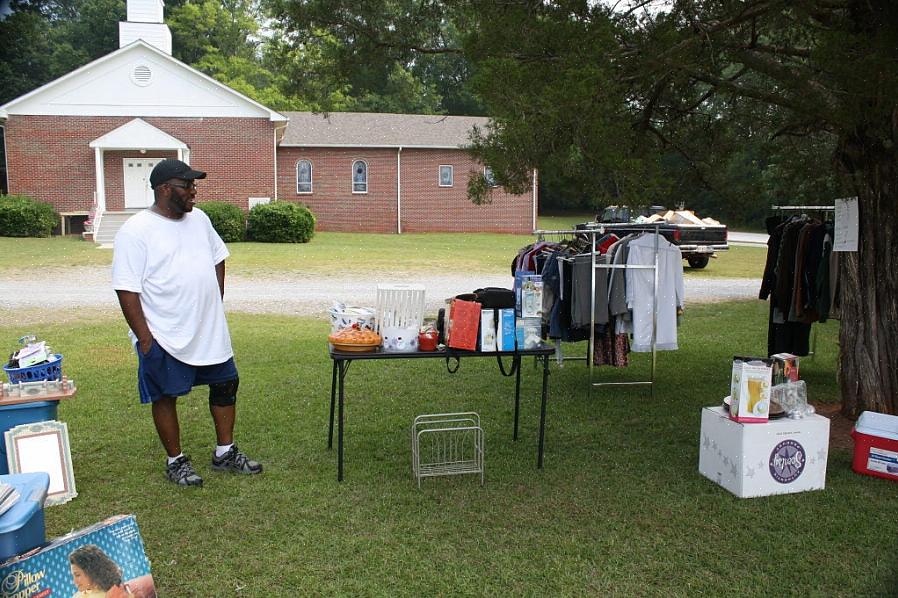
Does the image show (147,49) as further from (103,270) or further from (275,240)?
(103,270)

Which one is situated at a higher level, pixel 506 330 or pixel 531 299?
pixel 531 299

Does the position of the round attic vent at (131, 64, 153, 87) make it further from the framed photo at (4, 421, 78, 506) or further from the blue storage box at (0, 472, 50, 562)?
the blue storage box at (0, 472, 50, 562)

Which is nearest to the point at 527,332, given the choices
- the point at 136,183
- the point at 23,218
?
the point at 23,218

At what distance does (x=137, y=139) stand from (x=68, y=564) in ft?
79.3

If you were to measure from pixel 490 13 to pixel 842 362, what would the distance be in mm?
3699

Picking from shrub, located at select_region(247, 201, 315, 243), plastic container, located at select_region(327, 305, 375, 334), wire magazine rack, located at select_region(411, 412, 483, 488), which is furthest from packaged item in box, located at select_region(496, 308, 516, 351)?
shrub, located at select_region(247, 201, 315, 243)

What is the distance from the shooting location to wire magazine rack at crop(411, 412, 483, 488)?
4738mm

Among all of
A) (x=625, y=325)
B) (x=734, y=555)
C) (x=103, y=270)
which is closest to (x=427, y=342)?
(x=734, y=555)

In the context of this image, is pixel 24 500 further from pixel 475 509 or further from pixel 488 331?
pixel 488 331

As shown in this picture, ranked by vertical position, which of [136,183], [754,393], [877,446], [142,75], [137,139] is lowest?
[877,446]

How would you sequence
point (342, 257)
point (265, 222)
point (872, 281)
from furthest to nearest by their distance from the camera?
1. point (265, 222)
2. point (342, 257)
3. point (872, 281)

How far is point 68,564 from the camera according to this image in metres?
2.86

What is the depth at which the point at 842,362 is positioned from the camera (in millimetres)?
6016

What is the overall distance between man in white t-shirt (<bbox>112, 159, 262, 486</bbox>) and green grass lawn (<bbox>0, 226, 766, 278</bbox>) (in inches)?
455
